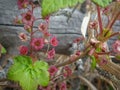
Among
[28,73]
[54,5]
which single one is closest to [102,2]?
[54,5]

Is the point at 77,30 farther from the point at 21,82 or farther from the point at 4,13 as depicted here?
the point at 21,82

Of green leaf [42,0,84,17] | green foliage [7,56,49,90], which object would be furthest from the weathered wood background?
green leaf [42,0,84,17]

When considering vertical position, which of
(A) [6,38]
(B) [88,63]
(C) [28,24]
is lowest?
(B) [88,63]

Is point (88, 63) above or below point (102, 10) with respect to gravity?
below

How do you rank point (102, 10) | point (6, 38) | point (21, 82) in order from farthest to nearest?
point (6, 38) → point (102, 10) → point (21, 82)

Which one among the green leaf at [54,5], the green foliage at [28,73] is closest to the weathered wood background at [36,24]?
the green foliage at [28,73]

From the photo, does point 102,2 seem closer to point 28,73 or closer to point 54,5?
point 54,5

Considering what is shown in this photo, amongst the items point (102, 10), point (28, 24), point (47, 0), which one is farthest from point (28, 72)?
point (102, 10)

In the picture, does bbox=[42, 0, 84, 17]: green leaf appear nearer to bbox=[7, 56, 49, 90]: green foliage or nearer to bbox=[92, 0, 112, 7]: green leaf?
bbox=[92, 0, 112, 7]: green leaf
